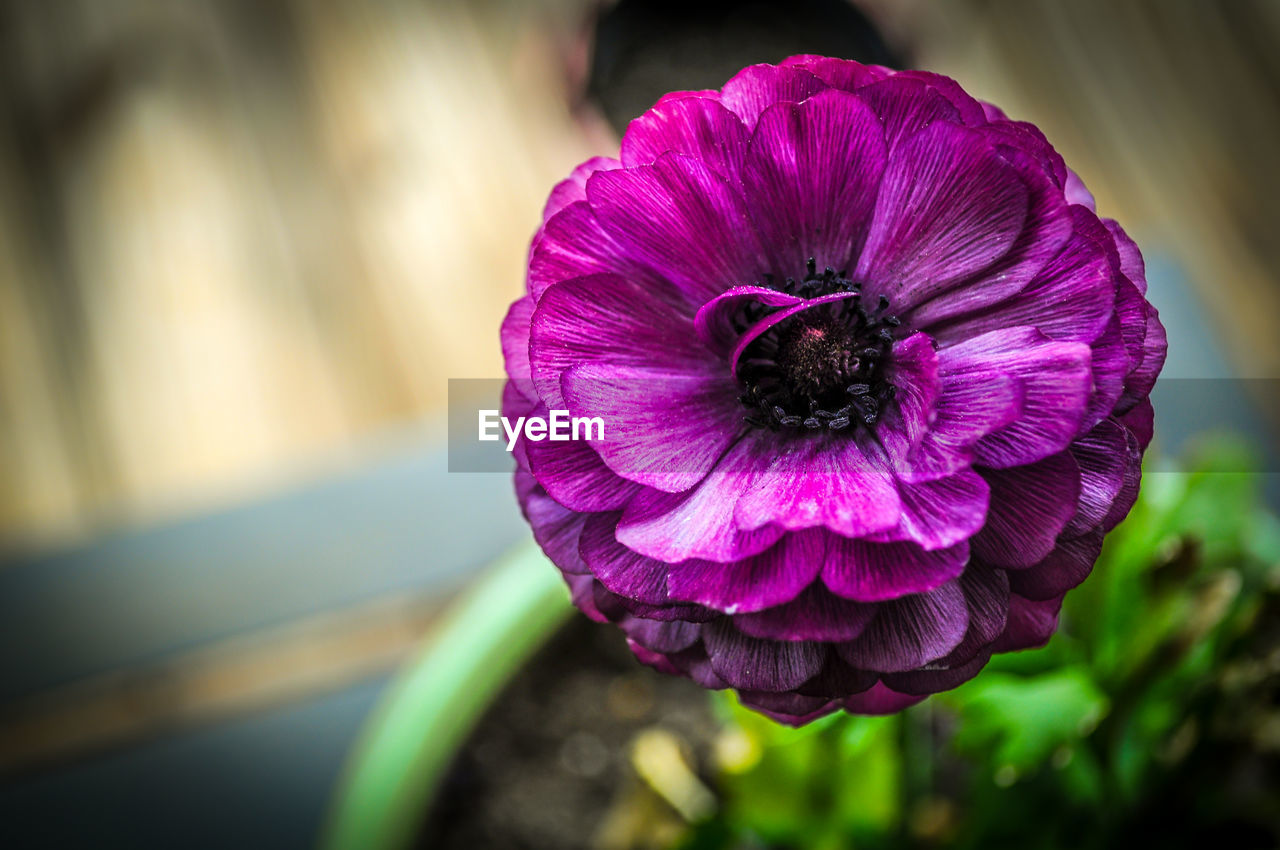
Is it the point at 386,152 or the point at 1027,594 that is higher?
the point at 386,152

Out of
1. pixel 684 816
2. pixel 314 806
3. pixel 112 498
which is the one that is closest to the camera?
pixel 684 816

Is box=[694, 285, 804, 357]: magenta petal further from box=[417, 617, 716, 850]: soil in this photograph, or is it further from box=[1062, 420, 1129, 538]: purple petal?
box=[417, 617, 716, 850]: soil

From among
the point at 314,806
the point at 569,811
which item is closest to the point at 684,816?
the point at 569,811

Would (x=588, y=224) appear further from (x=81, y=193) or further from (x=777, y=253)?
(x=81, y=193)

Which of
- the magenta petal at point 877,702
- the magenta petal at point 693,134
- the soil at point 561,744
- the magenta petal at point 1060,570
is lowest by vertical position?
the soil at point 561,744

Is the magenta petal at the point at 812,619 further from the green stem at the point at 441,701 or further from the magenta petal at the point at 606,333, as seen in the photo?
the green stem at the point at 441,701

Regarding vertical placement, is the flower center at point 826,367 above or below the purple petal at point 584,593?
above

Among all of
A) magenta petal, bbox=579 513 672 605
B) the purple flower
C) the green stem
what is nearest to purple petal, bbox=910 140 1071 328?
the purple flower

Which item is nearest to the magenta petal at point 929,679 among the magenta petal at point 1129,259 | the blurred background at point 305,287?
the magenta petal at point 1129,259

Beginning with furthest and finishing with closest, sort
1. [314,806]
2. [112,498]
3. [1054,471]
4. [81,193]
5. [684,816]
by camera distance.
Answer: [81,193], [112,498], [314,806], [684,816], [1054,471]
